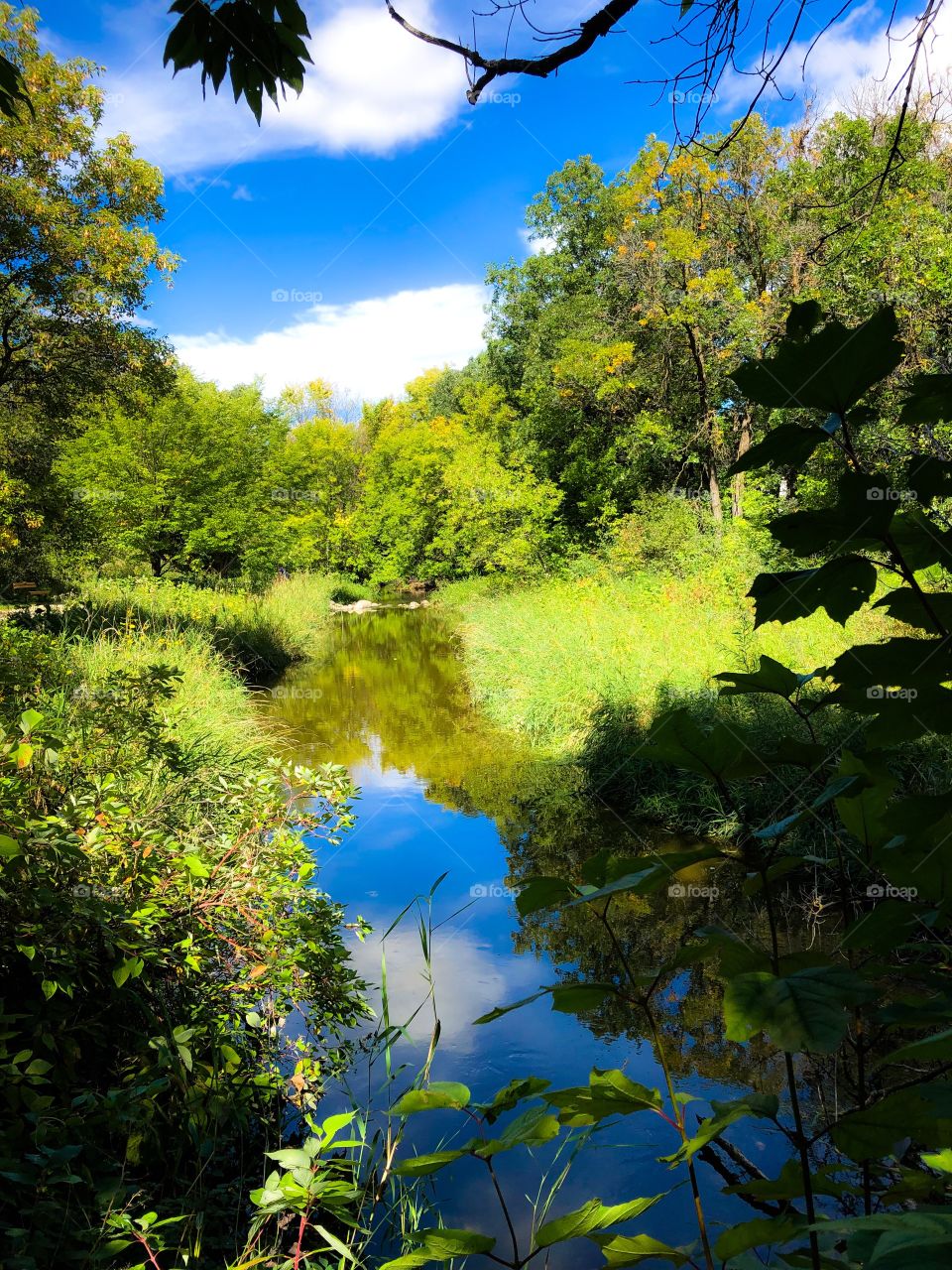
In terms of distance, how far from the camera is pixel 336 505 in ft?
134

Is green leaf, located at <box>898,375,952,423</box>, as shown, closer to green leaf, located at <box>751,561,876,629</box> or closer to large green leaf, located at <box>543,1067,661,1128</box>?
green leaf, located at <box>751,561,876,629</box>

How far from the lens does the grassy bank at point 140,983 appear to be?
6.81 feet

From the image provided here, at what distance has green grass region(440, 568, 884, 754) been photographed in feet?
30.8

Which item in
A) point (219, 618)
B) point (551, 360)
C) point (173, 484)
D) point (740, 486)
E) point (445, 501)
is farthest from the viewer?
point (445, 501)

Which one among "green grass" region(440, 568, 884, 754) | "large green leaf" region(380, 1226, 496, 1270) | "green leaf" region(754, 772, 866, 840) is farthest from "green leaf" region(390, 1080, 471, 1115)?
"green grass" region(440, 568, 884, 754)

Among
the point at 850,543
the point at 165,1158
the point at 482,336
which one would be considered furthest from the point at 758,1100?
the point at 482,336

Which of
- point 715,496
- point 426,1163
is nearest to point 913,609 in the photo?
point 426,1163

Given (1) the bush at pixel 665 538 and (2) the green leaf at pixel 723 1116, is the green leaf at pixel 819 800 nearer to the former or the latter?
(2) the green leaf at pixel 723 1116

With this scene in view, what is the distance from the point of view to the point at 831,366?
0.81m

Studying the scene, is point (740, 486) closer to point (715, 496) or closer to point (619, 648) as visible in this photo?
point (715, 496)

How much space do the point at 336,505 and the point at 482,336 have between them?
1366cm

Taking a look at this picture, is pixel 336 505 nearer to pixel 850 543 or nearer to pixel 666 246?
pixel 666 246

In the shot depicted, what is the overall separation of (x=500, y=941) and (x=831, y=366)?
5.47m

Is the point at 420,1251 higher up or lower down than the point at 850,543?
lower down
